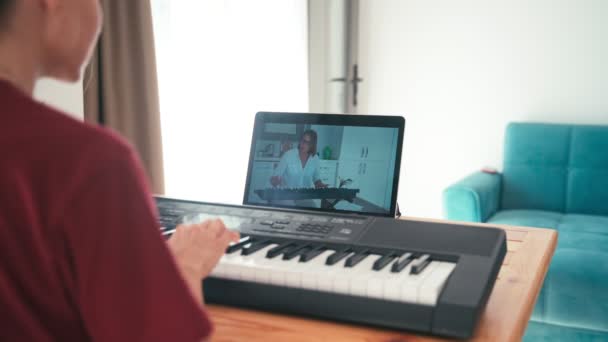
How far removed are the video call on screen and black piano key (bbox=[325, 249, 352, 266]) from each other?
0.34 m

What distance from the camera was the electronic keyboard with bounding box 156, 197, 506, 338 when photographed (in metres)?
0.90

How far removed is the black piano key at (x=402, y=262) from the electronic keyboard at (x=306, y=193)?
1.28ft

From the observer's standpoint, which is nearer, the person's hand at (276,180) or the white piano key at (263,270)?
the white piano key at (263,270)

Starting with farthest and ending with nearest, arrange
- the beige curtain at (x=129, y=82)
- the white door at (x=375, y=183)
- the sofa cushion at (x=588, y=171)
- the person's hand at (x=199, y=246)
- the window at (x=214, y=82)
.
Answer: the sofa cushion at (x=588, y=171), the window at (x=214, y=82), the beige curtain at (x=129, y=82), the white door at (x=375, y=183), the person's hand at (x=199, y=246)

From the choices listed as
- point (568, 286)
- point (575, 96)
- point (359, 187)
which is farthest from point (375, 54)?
point (359, 187)

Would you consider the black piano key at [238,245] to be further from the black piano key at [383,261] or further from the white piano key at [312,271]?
the black piano key at [383,261]

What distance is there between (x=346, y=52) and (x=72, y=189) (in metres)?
3.80

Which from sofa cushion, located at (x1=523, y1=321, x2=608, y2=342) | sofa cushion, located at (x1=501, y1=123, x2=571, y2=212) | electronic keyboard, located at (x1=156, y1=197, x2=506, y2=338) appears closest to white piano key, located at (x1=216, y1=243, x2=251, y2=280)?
electronic keyboard, located at (x1=156, y1=197, x2=506, y2=338)

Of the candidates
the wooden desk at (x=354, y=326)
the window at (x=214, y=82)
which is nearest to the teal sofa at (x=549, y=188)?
the window at (x=214, y=82)

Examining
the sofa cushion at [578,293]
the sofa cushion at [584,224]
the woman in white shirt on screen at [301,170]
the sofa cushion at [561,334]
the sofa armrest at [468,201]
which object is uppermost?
the woman in white shirt on screen at [301,170]

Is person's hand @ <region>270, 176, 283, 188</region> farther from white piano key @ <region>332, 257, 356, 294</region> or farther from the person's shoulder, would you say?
the person's shoulder

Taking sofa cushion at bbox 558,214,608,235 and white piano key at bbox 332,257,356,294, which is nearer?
white piano key at bbox 332,257,356,294

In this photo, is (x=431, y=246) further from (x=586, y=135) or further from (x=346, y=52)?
(x=346, y=52)

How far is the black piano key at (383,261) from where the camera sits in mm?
991
